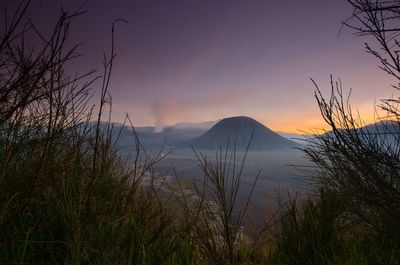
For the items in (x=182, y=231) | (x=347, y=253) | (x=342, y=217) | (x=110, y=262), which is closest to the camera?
(x=110, y=262)

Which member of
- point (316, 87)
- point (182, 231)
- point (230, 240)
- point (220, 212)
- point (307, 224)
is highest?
point (316, 87)

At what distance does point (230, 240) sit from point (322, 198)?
2.61 m

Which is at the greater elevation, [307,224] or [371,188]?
[371,188]

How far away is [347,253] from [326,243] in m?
0.39

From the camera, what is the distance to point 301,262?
3.29m

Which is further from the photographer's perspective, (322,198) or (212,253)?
(322,198)

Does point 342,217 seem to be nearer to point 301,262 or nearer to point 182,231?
point 301,262

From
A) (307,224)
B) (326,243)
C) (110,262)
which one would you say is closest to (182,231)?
(110,262)

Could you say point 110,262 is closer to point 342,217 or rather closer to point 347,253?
point 347,253

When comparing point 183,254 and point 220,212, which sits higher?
point 220,212

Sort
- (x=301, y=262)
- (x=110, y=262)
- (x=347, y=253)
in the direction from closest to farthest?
1. (x=110, y=262)
2. (x=347, y=253)
3. (x=301, y=262)

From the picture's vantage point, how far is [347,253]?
309 centimetres

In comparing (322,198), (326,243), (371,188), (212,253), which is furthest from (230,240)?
(322,198)

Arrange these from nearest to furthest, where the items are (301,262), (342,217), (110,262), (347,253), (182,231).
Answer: (110,262), (182,231), (347,253), (301,262), (342,217)
